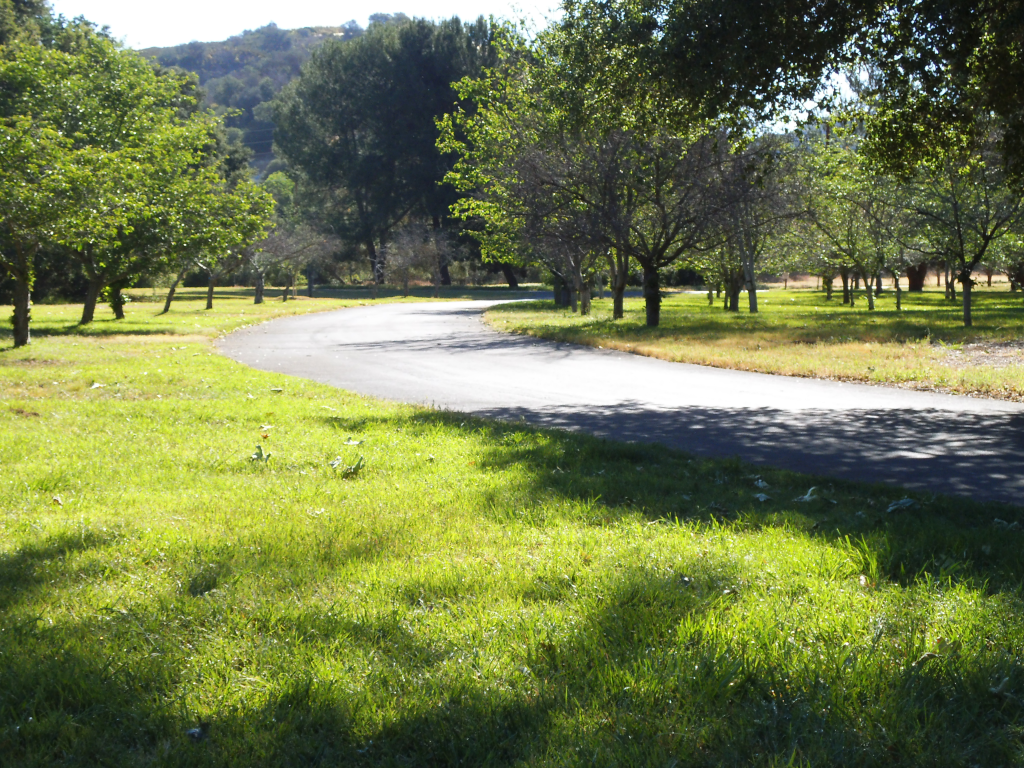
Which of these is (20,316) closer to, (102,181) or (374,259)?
(102,181)

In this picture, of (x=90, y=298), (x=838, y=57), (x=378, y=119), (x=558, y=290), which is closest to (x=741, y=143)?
(x=838, y=57)

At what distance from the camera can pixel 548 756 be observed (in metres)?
2.77

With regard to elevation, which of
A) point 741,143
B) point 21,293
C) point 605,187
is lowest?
point 21,293

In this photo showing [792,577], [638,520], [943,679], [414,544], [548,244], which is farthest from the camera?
[548,244]

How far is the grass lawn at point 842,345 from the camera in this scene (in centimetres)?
1309

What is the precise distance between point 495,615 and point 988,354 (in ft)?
51.0

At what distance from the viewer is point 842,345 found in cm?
1811

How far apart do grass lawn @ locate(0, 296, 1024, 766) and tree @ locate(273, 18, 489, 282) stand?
62156 millimetres

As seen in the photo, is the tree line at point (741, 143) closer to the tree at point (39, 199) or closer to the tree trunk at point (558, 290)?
the tree trunk at point (558, 290)

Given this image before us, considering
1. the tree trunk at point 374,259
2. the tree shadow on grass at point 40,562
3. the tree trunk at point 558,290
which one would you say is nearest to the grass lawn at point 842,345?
the tree shadow on grass at point 40,562

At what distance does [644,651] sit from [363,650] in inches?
45.2

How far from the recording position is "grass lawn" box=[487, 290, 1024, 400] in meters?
13.1

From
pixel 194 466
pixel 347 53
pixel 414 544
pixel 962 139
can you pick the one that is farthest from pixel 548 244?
pixel 347 53

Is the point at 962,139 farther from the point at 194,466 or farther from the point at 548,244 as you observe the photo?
the point at 548,244
